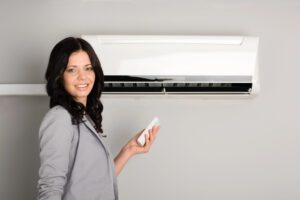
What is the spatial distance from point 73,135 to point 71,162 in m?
0.08

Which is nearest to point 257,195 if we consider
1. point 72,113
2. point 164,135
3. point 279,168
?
point 279,168

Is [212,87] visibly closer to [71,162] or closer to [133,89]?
[133,89]

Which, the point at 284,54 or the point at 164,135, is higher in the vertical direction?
the point at 284,54

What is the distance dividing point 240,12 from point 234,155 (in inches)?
24.5

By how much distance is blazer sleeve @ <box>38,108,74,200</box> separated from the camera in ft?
4.12

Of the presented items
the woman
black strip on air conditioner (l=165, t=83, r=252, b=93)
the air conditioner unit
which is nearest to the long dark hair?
the woman

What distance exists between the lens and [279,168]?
1.91m

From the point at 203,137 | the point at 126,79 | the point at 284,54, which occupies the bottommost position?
the point at 203,137

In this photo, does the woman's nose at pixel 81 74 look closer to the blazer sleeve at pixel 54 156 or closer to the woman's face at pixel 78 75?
the woman's face at pixel 78 75

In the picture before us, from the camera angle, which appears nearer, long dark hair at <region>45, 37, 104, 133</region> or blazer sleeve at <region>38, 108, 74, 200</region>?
blazer sleeve at <region>38, 108, 74, 200</region>

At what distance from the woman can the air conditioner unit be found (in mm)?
273

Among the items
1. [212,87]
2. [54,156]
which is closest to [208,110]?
[212,87]

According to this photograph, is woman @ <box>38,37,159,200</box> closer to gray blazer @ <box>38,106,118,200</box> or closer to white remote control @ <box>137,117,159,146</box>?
gray blazer @ <box>38,106,118,200</box>

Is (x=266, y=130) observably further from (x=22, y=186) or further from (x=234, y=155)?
(x=22, y=186)
